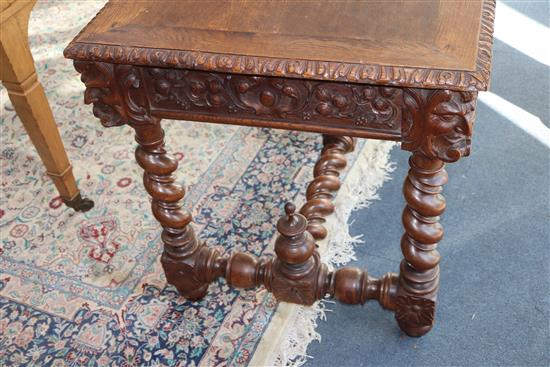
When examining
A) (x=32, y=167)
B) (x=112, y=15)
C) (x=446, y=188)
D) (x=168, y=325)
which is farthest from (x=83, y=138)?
(x=446, y=188)

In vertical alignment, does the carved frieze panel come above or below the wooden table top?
below

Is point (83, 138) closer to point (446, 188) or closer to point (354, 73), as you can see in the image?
point (446, 188)

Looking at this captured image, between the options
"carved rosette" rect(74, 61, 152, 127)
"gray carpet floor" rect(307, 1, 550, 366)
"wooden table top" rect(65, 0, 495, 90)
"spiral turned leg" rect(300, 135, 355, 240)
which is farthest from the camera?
"spiral turned leg" rect(300, 135, 355, 240)

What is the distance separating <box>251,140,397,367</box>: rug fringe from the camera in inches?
58.4

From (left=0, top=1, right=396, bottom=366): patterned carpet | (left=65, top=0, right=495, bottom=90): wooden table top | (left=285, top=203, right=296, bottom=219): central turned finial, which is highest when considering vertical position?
(left=65, top=0, right=495, bottom=90): wooden table top

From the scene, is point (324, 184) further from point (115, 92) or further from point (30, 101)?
point (30, 101)

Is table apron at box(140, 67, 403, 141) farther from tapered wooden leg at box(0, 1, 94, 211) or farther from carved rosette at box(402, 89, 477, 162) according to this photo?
tapered wooden leg at box(0, 1, 94, 211)

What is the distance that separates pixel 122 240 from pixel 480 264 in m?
0.96

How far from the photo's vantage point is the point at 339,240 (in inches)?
68.1

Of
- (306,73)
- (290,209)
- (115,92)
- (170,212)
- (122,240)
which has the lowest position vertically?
(122,240)

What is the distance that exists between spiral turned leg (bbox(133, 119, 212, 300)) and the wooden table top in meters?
0.19

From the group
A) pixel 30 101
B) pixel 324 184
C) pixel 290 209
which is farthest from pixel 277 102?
pixel 30 101

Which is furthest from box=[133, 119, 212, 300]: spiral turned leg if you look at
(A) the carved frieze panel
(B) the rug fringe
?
(B) the rug fringe

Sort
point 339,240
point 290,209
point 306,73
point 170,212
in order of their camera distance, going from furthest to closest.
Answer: point 339,240, point 170,212, point 290,209, point 306,73
